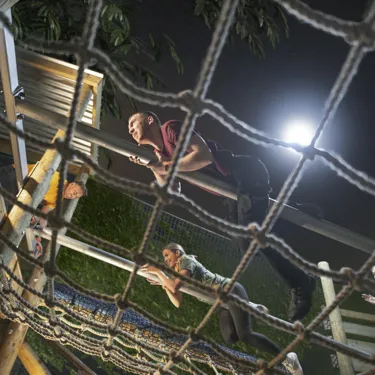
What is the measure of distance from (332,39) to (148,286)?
2381 millimetres

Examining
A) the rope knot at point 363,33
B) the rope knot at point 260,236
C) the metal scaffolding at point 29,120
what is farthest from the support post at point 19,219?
the rope knot at point 363,33

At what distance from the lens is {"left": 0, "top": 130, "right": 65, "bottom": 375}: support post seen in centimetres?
160

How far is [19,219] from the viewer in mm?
1605

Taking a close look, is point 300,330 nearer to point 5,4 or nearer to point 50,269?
point 50,269

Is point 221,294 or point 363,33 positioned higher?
point 363,33

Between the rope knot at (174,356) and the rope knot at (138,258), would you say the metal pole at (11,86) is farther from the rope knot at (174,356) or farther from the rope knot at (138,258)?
the rope knot at (174,356)

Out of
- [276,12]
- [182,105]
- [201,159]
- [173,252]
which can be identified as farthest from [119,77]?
[276,12]

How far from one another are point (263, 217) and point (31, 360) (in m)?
1.29

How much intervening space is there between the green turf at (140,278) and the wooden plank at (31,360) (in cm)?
142

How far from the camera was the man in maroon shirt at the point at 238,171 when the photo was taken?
1.49 metres

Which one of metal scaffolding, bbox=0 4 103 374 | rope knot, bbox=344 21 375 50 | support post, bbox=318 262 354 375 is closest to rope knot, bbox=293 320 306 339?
rope knot, bbox=344 21 375 50

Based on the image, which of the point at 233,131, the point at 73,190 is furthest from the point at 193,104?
the point at 73,190

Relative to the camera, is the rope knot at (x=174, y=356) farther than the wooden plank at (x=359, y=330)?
No

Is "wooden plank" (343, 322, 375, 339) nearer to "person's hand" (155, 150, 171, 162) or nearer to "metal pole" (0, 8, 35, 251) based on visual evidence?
"person's hand" (155, 150, 171, 162)
